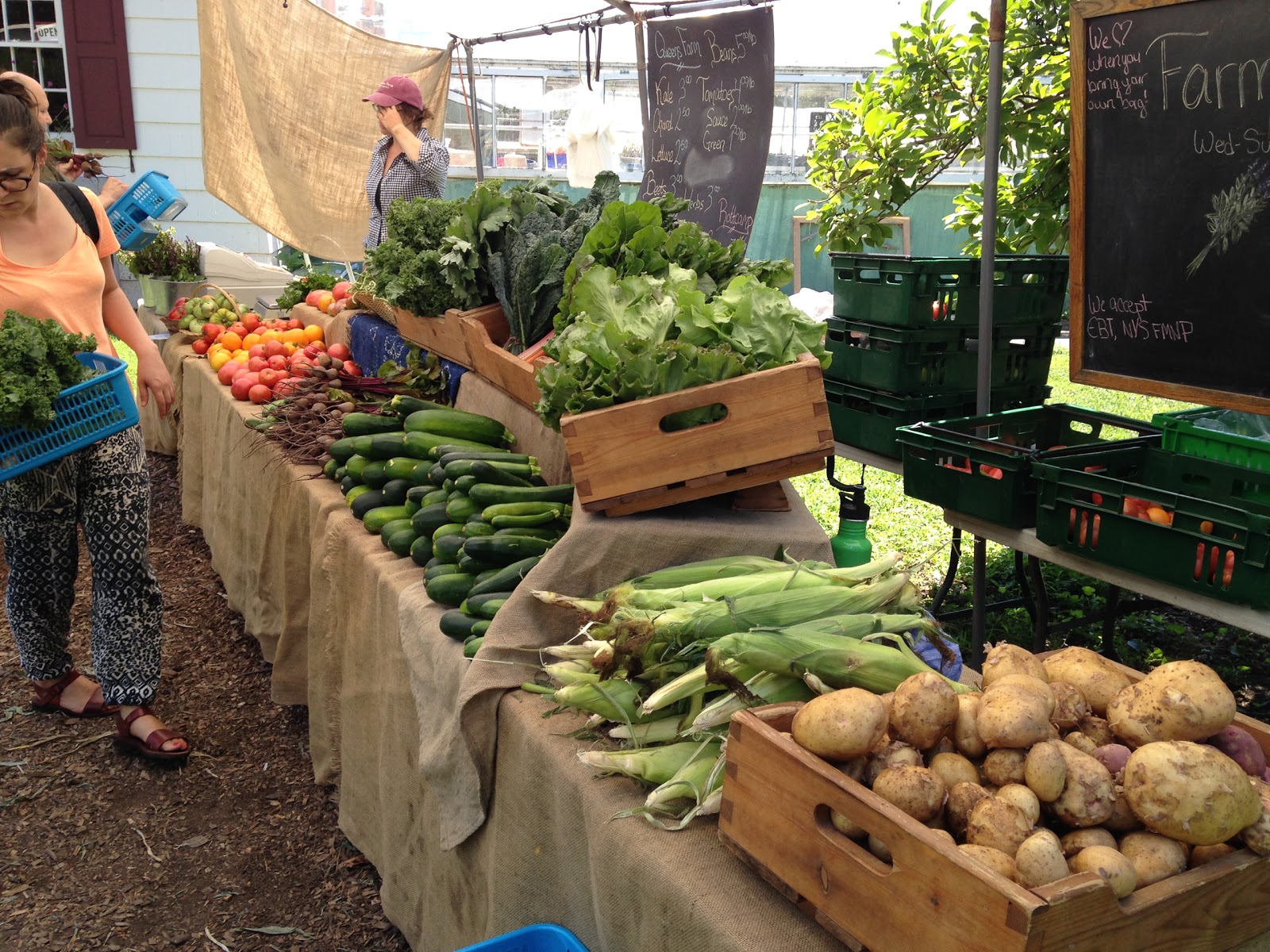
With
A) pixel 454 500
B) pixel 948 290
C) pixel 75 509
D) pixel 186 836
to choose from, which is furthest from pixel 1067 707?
pixel 75 509

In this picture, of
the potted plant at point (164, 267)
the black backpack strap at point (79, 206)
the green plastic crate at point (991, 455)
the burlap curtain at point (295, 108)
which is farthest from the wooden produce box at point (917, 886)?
the burlap curtain at point (295, 108)

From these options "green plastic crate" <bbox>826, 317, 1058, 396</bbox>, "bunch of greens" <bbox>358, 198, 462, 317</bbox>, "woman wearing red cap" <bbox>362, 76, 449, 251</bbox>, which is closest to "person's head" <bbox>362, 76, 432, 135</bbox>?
"woman wearing red cap" <bbox>362, 76, 449, 251</bbox>

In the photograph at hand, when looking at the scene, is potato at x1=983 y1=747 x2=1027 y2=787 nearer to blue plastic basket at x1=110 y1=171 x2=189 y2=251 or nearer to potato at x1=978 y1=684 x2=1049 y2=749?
potato at x1=978 y1=684 x2=1049 y2=749

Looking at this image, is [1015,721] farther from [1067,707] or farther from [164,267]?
[164,267]

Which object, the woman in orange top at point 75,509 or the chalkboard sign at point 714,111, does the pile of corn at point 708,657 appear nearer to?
the woman in orange top at point 75,509

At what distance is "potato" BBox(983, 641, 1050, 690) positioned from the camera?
5.19 feet

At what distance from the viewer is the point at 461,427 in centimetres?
342

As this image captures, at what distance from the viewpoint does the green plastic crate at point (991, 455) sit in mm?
3076

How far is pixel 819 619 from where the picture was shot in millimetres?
1843

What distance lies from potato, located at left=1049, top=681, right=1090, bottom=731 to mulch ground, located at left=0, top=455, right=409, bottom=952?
7.45ft

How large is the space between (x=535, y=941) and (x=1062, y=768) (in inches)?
37.6

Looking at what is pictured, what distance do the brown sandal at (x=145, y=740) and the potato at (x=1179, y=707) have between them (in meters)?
3.65

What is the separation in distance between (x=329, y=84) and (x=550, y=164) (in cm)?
1111

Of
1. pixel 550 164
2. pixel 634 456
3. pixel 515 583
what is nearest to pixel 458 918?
pixel 515 583
